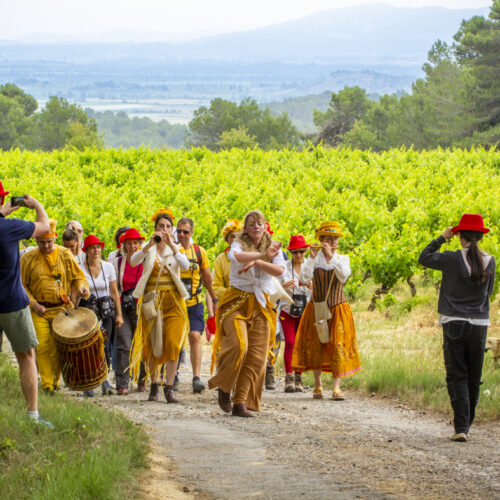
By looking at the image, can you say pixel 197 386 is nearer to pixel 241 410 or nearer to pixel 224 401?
pixel 224 401

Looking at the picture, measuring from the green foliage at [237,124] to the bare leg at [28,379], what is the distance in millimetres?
94221

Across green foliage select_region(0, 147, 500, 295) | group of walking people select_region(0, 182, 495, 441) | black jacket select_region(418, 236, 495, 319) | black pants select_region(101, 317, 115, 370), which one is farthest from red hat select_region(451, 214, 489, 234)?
green foliage select_region(0, 147, 500, 295)

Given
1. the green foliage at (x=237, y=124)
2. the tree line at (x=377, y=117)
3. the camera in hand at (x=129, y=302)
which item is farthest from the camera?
the green foliage at (x=237, y=124)

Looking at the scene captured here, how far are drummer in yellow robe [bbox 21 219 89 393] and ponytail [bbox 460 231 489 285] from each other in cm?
357

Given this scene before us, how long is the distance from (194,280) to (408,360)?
9.85 feet

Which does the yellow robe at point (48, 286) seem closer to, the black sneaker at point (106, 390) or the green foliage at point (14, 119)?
the black sneaker at point (106, 390)

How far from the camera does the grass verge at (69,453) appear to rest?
465 centimetres

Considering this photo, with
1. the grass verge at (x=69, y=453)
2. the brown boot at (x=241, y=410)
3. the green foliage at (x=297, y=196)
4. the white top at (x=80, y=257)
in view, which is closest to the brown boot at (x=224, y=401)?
the brown boot at (x=241, y=410)

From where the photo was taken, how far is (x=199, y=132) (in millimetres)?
101875

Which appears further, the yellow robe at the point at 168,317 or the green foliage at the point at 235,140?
the green foliage at the point at 235,140

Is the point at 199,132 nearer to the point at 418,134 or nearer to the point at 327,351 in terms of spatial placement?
the point at 418,134

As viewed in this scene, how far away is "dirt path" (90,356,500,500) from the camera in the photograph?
5.21m

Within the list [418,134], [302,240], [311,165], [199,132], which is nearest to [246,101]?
[199,132]

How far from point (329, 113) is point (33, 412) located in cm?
9153
